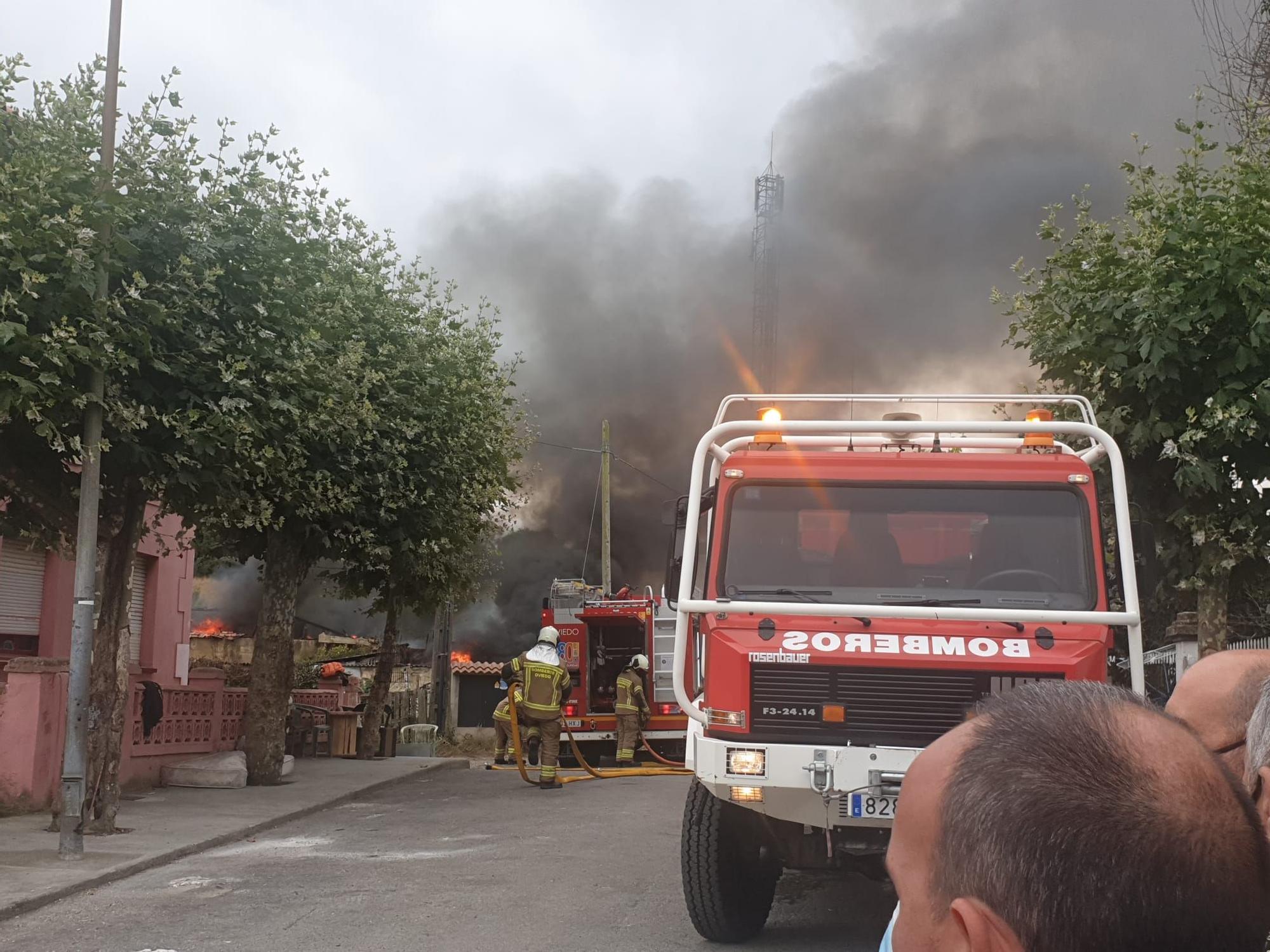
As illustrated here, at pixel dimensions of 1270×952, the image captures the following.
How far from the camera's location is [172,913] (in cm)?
805

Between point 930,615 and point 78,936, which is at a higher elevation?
point 930,615

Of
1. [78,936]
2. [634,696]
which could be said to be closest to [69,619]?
[634,696]

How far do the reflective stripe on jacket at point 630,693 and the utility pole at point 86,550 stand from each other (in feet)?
38.1

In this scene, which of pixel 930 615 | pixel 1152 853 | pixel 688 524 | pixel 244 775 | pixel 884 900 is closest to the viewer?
pixel 1152 853

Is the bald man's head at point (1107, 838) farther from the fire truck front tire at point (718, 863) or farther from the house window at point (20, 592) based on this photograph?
the house window at point (20, 592)

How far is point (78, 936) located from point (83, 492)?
3911mm

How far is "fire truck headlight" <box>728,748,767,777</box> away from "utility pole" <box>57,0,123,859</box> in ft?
19.6

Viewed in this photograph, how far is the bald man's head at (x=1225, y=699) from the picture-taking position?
7.34 feet

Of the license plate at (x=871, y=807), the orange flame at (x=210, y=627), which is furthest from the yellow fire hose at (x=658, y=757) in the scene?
the orange flame at (x=210, y=627)

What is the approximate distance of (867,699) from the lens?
20.6 ft

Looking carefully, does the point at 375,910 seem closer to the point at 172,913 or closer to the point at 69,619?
the point at 172,913

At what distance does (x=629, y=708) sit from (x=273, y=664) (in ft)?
19.7

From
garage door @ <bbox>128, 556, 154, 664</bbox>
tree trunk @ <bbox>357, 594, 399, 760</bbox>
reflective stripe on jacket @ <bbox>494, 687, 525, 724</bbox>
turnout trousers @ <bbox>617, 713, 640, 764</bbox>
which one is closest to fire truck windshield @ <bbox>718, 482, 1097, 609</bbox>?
reflective stripe on jacket @ <bbox>494, 687, 525, 724</bbox>

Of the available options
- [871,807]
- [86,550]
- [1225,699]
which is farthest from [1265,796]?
[86,550]
